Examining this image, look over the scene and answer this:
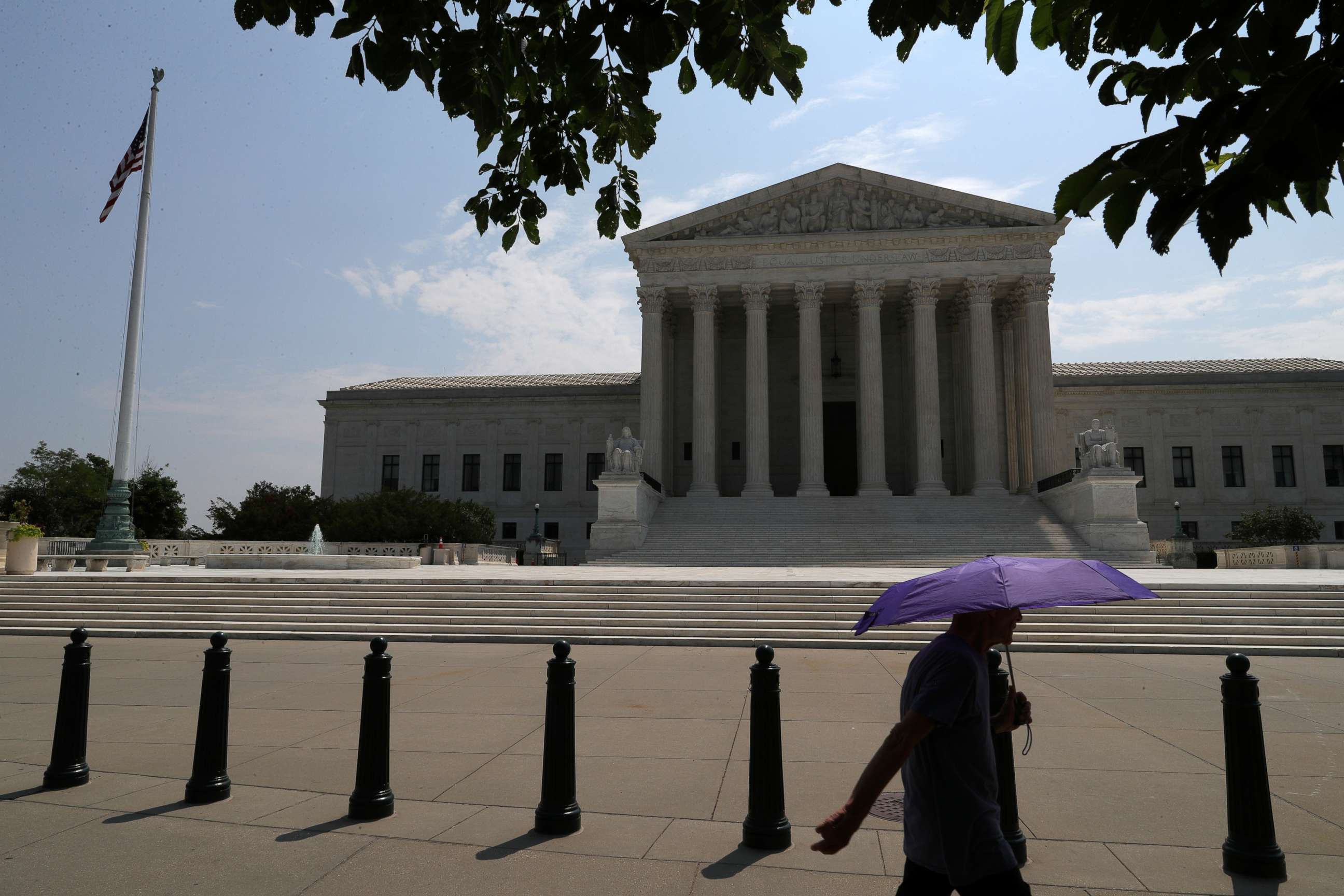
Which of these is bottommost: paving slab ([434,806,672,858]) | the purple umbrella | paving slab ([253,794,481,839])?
paving slab ([434,806,672,858])

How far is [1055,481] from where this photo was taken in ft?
133

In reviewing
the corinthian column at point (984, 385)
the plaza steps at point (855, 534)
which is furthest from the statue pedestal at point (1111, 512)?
the corinthian column at point (984, 385)

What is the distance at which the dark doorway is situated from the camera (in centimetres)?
5328

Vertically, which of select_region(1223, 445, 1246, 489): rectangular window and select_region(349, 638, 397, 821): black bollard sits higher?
select_region(1223, 445, 1246, 489): rectangular window

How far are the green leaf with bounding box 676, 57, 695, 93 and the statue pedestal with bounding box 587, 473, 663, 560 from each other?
31.7 m

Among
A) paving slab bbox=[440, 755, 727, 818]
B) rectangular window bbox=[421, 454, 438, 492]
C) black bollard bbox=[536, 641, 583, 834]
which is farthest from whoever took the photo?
rectangular window bbox=[421, 454, 438, 492]

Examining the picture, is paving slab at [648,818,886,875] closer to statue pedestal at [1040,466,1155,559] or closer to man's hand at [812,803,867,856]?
man's hand at [812,803,867,856]

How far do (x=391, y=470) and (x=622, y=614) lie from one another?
152 feet

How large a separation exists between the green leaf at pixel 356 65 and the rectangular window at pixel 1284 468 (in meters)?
62.7

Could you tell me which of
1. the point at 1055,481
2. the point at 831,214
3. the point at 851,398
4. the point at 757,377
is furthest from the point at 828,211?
the point at 1055,481

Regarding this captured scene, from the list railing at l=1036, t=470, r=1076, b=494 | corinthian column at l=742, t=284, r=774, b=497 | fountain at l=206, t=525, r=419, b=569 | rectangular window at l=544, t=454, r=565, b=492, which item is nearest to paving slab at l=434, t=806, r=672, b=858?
fountain at l=206, t=525, r=419, b=569

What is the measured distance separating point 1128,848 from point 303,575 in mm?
21466

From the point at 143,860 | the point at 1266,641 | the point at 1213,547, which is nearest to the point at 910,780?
the point at 143,860

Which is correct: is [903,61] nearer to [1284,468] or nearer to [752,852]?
[752,852]
